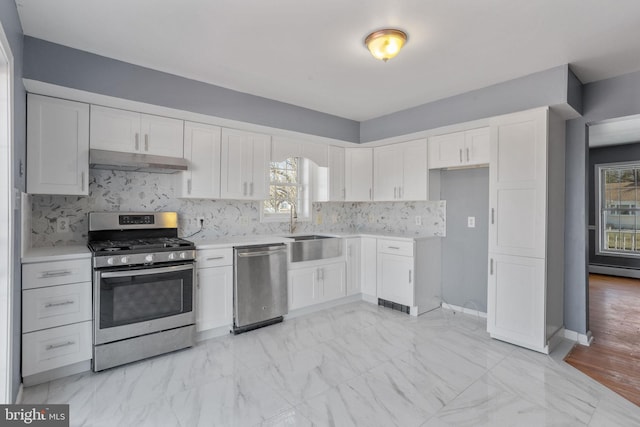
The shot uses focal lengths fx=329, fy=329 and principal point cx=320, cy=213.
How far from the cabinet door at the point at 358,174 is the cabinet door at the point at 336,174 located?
8cm

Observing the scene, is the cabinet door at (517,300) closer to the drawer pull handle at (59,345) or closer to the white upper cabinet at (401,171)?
the white upper cabinet at (401,171)

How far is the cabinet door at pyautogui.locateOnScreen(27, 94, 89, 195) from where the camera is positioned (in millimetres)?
2517

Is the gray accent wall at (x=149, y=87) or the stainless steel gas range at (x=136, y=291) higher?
the gray accent wall at (x=149, y=87)

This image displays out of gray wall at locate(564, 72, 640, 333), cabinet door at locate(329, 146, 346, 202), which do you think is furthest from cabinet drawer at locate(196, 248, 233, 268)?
gray wall at locate(564, 72, 640, 333)

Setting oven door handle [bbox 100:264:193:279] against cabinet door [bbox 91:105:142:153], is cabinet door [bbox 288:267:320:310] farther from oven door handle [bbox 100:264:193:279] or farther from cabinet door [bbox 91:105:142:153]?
cabinet door [bbox 91:105:142:153]

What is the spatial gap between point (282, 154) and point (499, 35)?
2.47m

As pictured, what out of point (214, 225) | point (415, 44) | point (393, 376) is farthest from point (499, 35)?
point (214, 225)

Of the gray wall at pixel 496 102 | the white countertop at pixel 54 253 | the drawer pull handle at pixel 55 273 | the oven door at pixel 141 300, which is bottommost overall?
the oven door at pixel 141 300

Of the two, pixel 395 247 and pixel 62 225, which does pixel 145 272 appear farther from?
pixel 395 247

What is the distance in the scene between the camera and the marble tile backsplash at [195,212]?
291 cm

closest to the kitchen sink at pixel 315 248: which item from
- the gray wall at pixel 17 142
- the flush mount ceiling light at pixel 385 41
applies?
the flush mount ceiling light at pixel 385 41

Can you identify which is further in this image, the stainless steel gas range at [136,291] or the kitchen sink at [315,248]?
the kitchen sink at [315,248]

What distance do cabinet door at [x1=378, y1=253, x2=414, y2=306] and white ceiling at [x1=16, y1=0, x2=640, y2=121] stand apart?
2.01m

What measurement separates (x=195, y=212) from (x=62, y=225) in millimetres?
1162
